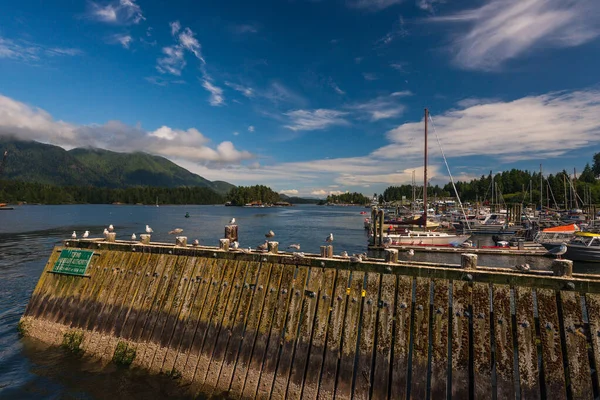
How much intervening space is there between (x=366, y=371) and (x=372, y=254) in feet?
120

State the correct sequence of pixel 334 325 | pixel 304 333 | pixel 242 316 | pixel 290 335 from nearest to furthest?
pixel 334 325
pixel 304 333
pixel 290 335
pixel 242 316

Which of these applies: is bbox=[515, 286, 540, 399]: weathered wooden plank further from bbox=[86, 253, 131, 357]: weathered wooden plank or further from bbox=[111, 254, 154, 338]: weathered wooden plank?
bbox=[86, 253, 131, 357]: weathered wooden plank

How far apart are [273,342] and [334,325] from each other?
194 cm

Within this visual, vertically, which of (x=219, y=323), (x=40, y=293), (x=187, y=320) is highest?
(x=219, y=323)

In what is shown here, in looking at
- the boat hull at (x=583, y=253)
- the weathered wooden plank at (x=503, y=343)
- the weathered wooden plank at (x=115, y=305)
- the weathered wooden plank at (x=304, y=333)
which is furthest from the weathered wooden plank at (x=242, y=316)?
the boat hull at (x=583, y=253)

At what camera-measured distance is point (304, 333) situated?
8.82m

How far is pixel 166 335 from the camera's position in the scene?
10625 mm

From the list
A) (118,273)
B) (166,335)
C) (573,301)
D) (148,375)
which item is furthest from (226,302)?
(573,301)

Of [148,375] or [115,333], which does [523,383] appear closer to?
[148,375]

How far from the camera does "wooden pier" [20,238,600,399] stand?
6.83 m

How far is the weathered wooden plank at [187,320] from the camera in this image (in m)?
10.2

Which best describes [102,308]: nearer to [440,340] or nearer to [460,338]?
[440,340]

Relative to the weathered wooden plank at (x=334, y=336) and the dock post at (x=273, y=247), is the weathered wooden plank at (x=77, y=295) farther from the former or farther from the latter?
the weathered wooden plank at (x=334, y=336)

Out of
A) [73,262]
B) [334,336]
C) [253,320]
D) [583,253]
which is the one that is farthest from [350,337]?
[583,253]
